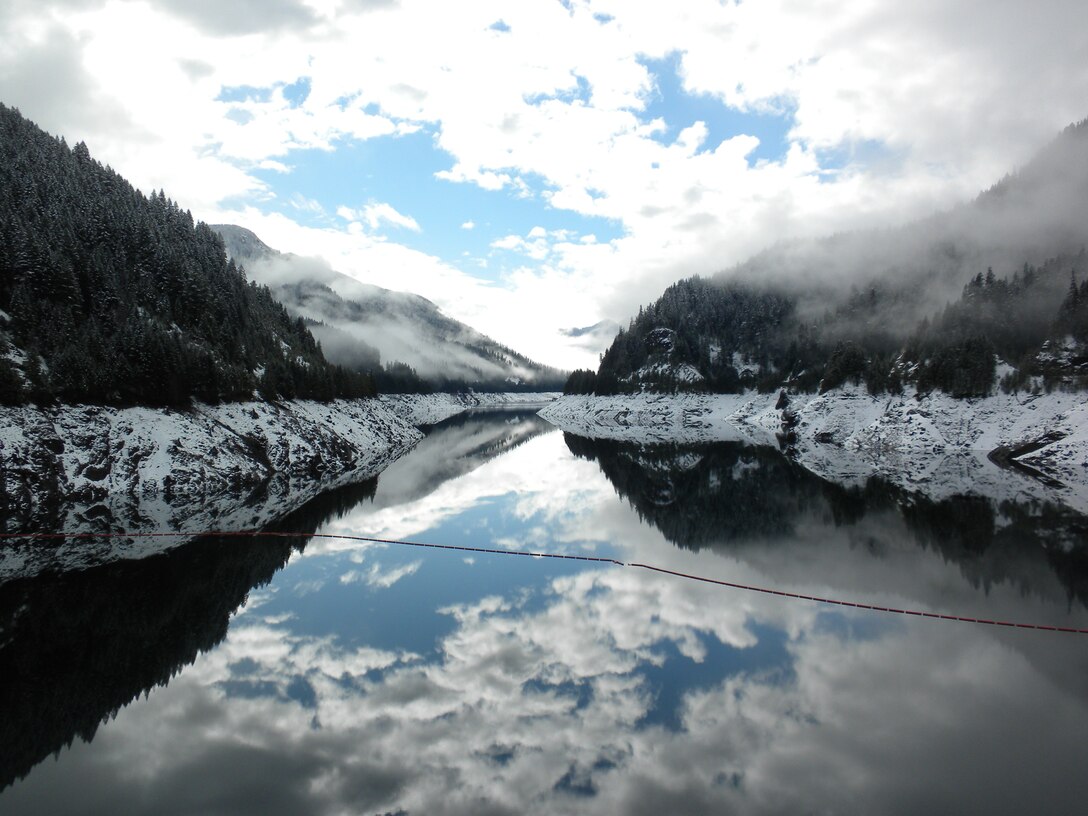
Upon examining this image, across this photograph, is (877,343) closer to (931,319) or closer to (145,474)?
(931,319)

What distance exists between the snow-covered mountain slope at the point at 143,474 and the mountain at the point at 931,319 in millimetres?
82550

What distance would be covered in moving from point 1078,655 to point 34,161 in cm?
12404

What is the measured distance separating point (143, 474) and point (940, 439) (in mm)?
90262

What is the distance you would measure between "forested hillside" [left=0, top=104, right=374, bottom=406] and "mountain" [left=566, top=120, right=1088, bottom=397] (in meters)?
92.4

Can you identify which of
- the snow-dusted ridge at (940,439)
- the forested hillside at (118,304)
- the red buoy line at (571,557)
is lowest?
the red buoy line at (571,557)

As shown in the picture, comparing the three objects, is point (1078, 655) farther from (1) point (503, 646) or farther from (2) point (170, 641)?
(2) point (170, 641)

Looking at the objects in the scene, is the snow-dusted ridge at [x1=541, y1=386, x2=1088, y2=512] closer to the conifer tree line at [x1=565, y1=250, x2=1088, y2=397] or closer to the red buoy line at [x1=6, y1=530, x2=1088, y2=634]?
the conifer tree line at [x1=565, y1=250, x2=1088, y2=397]

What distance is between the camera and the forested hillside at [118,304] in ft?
148

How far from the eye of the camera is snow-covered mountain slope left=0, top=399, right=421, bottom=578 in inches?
1210

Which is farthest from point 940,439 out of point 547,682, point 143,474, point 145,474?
point 143,474

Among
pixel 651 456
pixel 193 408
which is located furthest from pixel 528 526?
pixel 651 456

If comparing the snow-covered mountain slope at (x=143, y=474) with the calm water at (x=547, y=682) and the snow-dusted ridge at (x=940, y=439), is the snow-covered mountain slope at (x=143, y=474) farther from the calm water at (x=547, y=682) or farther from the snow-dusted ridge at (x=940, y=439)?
the snow-dusted ridge at (x=940, y=439)

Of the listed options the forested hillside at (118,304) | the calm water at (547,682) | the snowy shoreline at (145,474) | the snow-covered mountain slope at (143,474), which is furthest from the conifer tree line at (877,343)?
the forested hillside at (118,304)

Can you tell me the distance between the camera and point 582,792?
973 cm
